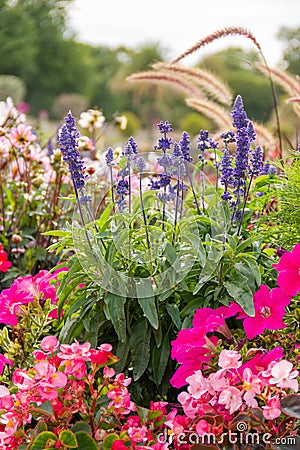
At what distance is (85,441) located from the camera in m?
1.23

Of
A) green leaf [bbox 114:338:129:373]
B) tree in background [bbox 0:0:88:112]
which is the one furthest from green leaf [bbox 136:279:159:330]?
tree in background [bbox 0:0:88:112]

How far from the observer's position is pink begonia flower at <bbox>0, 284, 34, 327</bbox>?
1714 millimetres

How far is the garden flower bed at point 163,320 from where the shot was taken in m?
1.27

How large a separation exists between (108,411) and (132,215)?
555mm

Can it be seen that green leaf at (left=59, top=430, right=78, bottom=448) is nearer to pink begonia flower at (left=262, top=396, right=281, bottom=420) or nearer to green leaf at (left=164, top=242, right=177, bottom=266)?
pink begonia flower at (left=262, top=396, right=281, bottom=420)

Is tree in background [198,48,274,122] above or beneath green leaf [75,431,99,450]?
above

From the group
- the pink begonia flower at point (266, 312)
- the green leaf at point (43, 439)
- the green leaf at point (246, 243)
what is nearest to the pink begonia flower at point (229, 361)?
the pink begonia flower at point (266, 312)

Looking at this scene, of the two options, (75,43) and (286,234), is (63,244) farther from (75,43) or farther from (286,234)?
(75,43)

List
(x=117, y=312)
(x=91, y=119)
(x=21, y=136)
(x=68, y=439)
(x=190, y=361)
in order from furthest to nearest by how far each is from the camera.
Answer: (x=91, y=119) < (x=21, y=136) < (x=117, y=312) < (x=190, y=361) < (x=68, y=439)

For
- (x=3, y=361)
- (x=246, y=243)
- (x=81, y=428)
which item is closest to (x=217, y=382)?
(x=81, y=428)

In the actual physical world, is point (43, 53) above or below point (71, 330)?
above

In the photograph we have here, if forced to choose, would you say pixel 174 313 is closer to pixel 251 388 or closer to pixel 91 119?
pixel 251 388

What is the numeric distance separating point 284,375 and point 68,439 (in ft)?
1.31

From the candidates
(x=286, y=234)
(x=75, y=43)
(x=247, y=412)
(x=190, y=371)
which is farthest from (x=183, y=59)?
(x=75, y=43)
